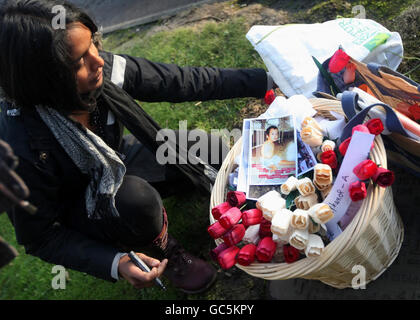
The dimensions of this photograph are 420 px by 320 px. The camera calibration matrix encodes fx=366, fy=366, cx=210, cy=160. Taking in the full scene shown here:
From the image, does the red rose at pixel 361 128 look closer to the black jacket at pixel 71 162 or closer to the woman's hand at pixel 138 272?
the black jacket at pixel 71 162

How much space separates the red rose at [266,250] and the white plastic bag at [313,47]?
0.64 meters

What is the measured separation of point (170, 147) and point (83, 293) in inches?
35.4

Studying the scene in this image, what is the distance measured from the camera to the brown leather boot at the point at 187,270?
5.00 ft

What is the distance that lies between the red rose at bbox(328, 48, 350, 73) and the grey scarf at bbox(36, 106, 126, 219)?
2.53ft

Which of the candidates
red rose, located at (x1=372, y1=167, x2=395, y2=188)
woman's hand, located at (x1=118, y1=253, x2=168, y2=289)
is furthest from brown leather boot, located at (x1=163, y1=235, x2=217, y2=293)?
red rose, located at (x1=372, y1=167, x2=395, y2=188)

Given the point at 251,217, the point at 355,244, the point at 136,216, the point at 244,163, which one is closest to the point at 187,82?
the point at 244,163

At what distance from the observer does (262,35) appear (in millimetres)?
1424

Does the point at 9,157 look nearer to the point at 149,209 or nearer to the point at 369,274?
the point at 149,209

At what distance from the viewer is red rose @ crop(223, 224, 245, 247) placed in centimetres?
99

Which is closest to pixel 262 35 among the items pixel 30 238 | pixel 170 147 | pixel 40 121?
pixel 170 147

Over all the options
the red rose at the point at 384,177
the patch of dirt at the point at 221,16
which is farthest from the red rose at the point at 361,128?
the patch of dirt at the point at 221,16

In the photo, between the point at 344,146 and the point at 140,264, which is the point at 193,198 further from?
the point at 344,146

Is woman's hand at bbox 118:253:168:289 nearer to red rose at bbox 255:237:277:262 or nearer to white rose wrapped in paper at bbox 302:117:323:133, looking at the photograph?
red rose at bbox 255:237:277:262

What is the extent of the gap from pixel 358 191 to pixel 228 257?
0.37m
